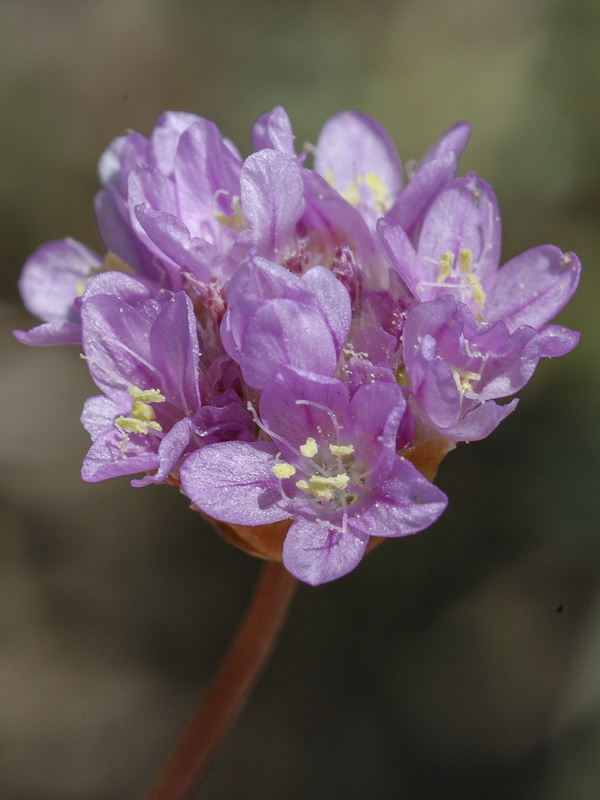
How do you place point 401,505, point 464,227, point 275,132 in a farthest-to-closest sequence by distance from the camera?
point 464,227, point 275,132, point 401,505

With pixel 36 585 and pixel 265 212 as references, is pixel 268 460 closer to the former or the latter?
pixel 265 212

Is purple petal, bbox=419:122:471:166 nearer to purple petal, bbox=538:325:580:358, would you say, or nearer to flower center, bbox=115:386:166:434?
purple petal, bbox=538:325:580:358

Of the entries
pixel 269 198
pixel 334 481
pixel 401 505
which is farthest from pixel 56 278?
pixel 401 505

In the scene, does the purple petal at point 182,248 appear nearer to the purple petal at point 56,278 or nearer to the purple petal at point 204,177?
the purple petal at point 204,177

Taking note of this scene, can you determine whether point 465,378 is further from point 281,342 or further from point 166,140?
point 166,140

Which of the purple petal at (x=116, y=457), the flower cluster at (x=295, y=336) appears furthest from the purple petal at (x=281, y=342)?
the purple petal at (x=116, y=457)

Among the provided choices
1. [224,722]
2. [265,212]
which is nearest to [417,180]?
[265,212]
